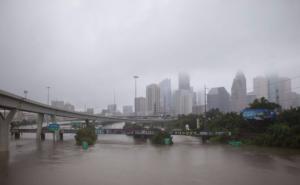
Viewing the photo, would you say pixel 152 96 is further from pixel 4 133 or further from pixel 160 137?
pixel 4 133

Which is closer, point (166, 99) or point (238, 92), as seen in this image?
point (238, 92)

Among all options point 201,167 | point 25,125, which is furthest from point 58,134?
point 25,125

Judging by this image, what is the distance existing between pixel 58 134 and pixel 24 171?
44552mm

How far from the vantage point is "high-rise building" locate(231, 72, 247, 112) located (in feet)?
279

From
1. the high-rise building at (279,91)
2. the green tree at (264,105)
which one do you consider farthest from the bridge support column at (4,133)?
the high-rise building at (279,91)

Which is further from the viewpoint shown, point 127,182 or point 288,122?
point 288,122

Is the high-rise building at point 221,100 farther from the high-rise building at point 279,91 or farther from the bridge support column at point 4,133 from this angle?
the bridge support column at point 4,133

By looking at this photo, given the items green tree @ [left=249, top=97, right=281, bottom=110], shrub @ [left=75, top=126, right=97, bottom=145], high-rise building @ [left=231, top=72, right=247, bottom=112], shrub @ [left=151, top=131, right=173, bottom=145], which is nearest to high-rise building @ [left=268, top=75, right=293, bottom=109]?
green tree @ [left=249, top=97, right=281, bottom=110]

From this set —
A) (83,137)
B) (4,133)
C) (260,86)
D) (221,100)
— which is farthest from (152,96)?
(4,133)

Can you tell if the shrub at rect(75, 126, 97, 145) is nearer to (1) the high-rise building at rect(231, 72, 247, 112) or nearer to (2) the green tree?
(2) the green tree

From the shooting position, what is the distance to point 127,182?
56.8 ft

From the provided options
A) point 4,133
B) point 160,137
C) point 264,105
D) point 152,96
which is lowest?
point 160,137

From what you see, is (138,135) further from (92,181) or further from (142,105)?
(142,105)

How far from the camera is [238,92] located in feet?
280
